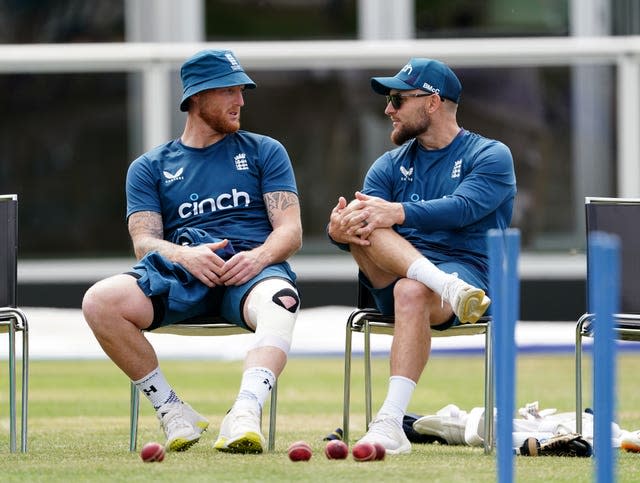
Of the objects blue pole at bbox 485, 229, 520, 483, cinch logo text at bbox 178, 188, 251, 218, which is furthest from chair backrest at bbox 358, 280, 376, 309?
blue pole at bbox 485, 229, 520, 483

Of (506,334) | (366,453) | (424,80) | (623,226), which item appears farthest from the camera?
(424,80)

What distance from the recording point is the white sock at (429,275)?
16.5 ft

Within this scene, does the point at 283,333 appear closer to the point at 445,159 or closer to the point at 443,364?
the point at 445,159

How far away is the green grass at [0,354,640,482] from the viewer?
4434mm

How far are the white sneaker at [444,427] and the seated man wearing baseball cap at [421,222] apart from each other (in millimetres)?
410

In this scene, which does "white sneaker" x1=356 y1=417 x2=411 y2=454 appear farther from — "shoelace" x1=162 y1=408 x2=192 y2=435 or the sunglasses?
the sunglasses

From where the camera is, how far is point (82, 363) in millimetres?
9664

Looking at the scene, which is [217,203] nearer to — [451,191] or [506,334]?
[451,191]

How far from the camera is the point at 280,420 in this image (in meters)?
6.59

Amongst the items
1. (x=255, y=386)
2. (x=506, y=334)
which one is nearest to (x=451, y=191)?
(x=255, y=386)

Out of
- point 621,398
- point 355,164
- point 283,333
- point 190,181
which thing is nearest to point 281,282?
point 283,333

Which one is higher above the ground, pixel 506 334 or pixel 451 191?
pixel 451 191

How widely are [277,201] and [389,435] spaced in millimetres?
1025

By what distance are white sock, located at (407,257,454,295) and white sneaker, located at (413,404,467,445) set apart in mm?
625
